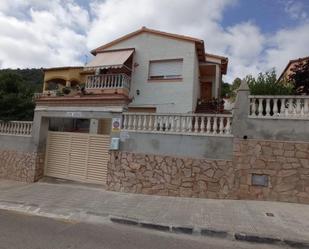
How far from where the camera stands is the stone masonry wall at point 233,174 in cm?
906

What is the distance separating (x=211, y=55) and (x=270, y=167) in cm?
1009

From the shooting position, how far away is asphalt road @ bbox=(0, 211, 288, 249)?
5.59m

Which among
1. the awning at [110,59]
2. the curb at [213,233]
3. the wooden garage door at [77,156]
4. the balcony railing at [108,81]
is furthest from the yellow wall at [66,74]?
the curb at [213,233]

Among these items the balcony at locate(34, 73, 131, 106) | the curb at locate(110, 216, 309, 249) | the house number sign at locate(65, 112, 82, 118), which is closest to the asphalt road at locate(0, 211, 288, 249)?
the curb at locate(110, 216, 309, 249)

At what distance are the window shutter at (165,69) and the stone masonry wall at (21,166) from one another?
24.2 feet

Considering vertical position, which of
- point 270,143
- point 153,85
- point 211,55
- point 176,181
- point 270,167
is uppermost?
point 211,55

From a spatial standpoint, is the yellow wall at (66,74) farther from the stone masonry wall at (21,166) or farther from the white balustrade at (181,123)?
the white balustrade at (181,123)

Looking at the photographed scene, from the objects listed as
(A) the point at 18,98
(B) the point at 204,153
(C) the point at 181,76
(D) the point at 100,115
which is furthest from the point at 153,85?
(A) the point at 18,98

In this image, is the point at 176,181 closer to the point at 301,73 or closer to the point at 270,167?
the point at 270,167

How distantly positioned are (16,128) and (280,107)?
40.8 feet

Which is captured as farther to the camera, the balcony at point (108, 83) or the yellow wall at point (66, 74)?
the yellow wall at point (66, 74)

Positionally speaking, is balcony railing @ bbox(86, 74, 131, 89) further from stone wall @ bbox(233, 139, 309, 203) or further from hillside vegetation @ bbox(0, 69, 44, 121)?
stone wall @ bbox(233, 139, 309, 203)

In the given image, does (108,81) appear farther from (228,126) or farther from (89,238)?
(89,238)

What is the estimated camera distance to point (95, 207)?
876 cm
